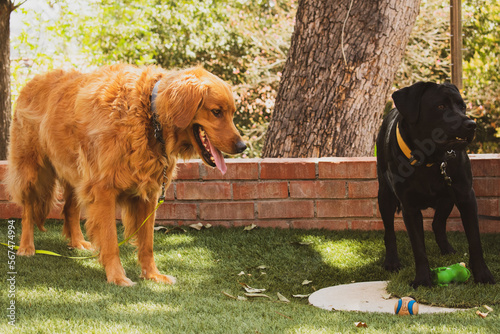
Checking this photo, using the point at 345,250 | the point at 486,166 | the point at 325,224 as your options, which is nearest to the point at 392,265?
the point at 345,250

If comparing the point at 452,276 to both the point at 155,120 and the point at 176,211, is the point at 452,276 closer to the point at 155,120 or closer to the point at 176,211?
the point at 155,120

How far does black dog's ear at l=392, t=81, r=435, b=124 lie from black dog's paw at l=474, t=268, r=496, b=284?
43.2 inches

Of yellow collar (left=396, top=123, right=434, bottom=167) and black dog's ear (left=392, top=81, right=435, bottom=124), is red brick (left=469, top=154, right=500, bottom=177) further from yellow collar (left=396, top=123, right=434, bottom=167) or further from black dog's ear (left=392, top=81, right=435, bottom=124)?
black dog's ear (left=392, top=81, right=435, bottom=124)

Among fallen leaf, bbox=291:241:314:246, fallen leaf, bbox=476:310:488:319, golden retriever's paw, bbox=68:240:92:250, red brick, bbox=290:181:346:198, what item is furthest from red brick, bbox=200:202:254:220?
fallen leaf, bbox=476:310:488:319

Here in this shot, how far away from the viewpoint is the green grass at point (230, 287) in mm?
2906

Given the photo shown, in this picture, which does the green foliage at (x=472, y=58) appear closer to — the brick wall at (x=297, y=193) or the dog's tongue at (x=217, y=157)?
the brick wall at (x=297, y=193)

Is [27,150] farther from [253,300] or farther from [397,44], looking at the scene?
[397,44]

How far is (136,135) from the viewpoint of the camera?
3.77 metres

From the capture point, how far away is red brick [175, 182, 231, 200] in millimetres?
5320

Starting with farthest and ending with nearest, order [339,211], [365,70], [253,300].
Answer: [365,70]
[339,211]
[253,300]

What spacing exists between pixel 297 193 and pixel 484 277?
1.94m

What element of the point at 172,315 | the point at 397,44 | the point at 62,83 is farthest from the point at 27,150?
the point at 397,44

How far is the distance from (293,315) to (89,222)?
5.38 ft

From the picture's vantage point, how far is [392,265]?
4.30 metres
